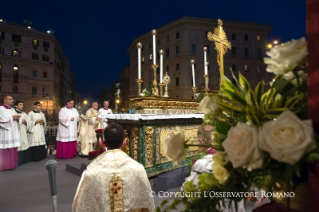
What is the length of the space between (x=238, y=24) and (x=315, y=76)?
4572 cm

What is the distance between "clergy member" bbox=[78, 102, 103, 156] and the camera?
917cm

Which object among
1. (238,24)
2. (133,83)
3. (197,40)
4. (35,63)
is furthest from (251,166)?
(133,83)

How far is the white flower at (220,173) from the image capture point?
84 cm

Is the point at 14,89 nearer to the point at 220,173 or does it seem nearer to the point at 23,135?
the point at 23,135

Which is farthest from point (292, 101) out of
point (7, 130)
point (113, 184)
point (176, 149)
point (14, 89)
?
point (14, 89)

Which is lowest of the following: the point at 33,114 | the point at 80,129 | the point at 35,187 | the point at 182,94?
the point at 35,187

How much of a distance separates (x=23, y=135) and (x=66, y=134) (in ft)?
4.97

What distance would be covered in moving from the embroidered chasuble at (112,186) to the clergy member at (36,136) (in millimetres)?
7054

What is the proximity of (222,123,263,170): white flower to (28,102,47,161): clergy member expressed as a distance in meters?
8.95

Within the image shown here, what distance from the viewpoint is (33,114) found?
858 centimetres

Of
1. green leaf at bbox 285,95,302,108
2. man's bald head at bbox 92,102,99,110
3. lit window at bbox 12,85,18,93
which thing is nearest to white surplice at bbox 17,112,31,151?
man's bald head at bbox 92,102,99,110

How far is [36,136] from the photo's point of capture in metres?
8.45

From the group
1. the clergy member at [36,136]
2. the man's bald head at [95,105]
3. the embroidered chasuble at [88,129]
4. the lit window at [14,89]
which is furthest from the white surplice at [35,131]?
the lit window at [14,89]

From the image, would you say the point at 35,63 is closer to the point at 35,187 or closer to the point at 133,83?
the point at 133,83
